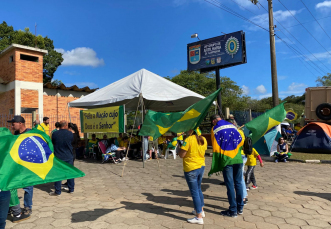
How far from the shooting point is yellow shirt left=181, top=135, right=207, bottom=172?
4.19 meters

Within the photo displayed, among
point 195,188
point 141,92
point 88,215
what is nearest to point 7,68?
point 141,92

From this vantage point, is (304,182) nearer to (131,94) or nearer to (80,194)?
(80,194)

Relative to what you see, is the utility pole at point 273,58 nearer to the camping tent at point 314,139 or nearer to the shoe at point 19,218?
the camping tent at point 314,139

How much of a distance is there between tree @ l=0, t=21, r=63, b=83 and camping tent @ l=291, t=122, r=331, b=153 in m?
24.9

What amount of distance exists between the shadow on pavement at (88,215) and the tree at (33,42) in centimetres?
2499

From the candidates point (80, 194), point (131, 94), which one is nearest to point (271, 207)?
point (80, 194)

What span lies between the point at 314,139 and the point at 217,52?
31.1 feet

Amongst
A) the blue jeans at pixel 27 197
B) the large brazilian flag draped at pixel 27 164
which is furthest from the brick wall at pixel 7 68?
the large brazilian flag draped at pixel 27 164

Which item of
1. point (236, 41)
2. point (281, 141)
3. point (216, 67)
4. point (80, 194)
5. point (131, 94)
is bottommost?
point (80, 194)

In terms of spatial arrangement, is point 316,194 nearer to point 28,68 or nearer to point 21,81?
point 21,81

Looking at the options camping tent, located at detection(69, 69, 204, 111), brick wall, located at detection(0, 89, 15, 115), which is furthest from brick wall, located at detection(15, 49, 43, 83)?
camping tent, located at detection(69, 69, 204, 111)

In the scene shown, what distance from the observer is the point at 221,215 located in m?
4.51

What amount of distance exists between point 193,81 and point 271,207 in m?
27.6

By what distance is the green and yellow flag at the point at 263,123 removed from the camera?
5.59 m
